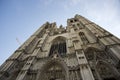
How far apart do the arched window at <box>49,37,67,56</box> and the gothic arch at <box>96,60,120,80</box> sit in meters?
4.81

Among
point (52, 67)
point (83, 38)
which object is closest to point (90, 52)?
point (83, 38)

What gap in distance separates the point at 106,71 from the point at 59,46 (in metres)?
7.63

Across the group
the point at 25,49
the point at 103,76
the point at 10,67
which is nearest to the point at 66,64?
the point at 103,76

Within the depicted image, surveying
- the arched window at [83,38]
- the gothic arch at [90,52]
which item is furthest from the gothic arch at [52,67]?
the arched window at [83,38]

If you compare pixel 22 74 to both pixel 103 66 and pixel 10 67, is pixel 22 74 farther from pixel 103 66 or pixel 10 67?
pixel 103 66

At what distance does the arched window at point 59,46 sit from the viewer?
532 inches

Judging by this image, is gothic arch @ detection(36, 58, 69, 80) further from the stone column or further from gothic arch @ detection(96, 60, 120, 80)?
gothic arch @ detection(96, 60, 120, 80)

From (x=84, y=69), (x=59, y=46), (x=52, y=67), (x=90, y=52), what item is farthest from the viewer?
(x=59, y=46)

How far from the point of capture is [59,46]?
14820mm

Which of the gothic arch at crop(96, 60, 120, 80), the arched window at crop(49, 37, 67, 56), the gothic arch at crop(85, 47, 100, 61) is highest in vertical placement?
the arched window at crop(49, 37, 67, 56)

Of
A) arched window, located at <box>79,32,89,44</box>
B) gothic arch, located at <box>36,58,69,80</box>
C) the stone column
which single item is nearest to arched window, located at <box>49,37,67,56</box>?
gothic arch, located at <box>36,58,69,80</box>

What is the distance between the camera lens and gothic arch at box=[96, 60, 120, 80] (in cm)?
791

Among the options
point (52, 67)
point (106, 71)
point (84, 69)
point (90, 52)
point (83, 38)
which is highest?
point (83, 38)

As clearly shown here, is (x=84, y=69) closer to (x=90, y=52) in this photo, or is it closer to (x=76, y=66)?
(x=76, y=66)
